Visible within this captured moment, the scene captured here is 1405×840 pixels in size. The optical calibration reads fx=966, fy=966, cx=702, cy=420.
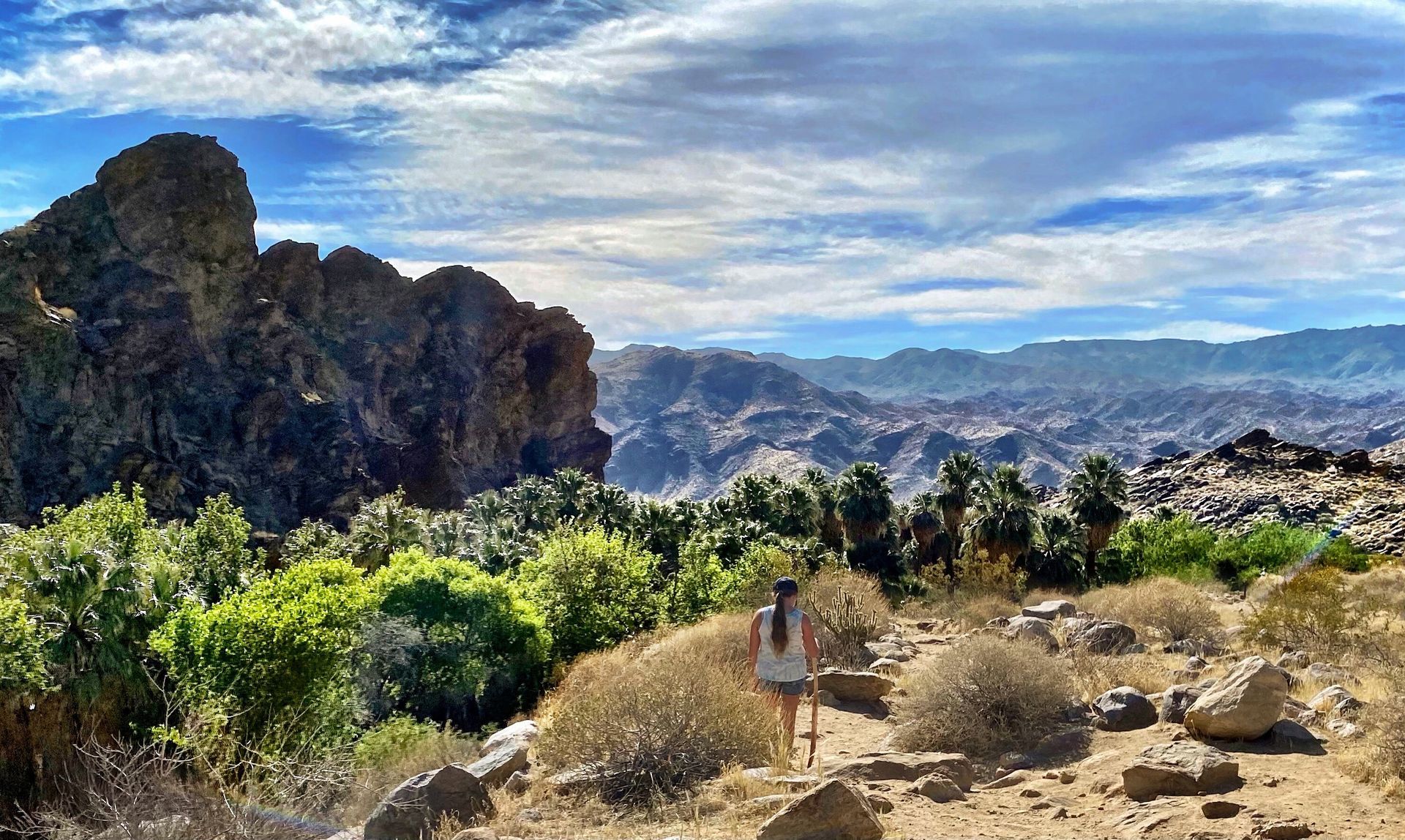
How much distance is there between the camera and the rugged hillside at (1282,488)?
65938 mm

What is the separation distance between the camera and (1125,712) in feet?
39.3

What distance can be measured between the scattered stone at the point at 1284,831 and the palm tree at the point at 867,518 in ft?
155

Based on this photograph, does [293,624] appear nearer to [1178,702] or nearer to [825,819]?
[825,819]

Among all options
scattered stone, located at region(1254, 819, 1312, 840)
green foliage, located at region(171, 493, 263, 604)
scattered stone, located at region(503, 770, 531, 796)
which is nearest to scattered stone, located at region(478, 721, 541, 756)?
scattered stone, located at region(503, 770, 531, 796)

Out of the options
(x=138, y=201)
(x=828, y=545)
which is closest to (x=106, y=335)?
(x=138, y=201)

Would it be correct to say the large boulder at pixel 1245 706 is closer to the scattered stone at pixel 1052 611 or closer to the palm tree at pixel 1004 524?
the scattered stone at pixel 1052 611

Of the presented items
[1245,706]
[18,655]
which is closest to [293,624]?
[18,655]

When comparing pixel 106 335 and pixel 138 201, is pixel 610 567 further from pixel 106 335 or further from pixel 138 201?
pixel 138 201

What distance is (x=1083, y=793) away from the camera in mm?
9609

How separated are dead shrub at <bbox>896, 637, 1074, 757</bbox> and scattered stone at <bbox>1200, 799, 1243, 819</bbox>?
11.7ft

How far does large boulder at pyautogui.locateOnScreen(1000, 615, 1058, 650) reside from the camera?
1578 cm

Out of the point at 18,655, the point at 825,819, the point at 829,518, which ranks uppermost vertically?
the point at 825,819

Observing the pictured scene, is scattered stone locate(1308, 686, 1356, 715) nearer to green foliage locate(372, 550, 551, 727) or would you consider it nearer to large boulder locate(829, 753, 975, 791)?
large boulder locate(829, 753, 975, 791)

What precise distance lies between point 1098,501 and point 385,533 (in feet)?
123
